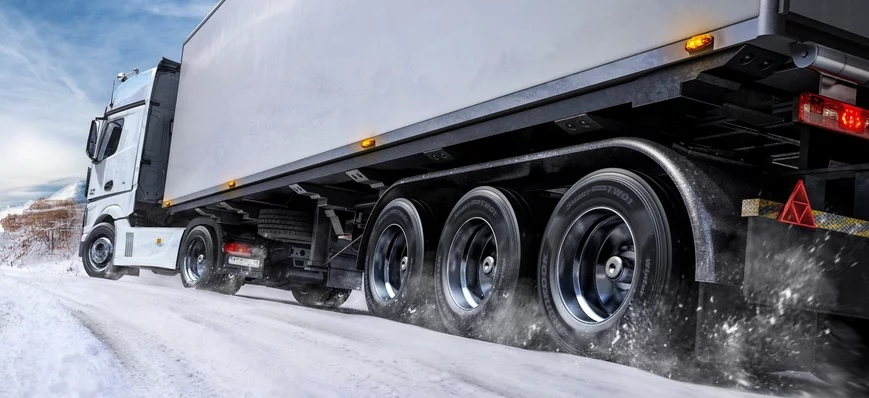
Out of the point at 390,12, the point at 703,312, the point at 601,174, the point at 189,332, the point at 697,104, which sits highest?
the point at 390,12

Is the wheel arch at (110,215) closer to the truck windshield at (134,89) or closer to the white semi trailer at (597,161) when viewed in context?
the truck windshield at (134,89)

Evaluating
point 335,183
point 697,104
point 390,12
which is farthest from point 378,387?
point 335,183

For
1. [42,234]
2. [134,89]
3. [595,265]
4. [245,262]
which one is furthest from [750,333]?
[42,234]

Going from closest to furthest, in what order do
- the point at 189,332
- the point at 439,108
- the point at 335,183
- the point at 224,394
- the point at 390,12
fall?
the point at 224,394 < the point at 189,332 < the point at 439,108 < the point at 390,12 < the point at 335,183

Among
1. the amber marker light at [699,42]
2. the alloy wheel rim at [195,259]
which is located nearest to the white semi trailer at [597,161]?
the amber marker light at [699,42]

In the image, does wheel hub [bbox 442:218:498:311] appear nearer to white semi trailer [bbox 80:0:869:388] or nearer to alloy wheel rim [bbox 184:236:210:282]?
white semi trailer [bbox 80:0:869:388]

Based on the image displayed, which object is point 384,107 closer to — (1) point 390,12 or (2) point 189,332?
(1) point 390,12

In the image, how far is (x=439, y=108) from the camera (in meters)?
4.71

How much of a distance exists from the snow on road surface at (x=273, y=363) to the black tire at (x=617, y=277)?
0.42 ft

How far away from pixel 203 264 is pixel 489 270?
6459mm

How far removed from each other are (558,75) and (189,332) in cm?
265

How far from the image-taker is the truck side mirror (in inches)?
482

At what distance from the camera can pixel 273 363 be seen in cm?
321

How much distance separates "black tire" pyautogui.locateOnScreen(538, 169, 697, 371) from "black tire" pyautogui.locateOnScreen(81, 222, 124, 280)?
1026 cm
